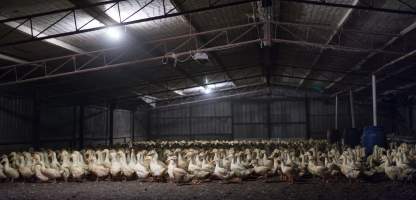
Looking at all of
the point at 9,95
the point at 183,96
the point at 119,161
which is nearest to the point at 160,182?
the point at 119,161

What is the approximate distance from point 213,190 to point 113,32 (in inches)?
297

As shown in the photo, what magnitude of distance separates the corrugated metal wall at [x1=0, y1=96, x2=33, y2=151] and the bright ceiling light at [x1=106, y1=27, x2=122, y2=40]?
328 inches

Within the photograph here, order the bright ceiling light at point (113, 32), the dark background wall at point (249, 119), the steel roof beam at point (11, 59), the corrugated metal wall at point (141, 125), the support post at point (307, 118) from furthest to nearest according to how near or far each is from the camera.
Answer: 1. the corrugated metal wall at point (141, 125)
2. the support post at point (307, 118)
3. the dark background wall at point (249, 119)
4. the steel roof beam at point (11, 59)
5. the bright ceiling light at point (113, 32)

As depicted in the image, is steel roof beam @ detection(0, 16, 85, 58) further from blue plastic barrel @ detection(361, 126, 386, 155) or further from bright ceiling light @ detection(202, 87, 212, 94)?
bright ceiling light @ detection(202, 87, 212, 94)

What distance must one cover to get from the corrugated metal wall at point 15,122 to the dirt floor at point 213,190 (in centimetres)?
801

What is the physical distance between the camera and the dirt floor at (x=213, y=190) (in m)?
10.2

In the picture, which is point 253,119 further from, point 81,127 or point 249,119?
point 81,127

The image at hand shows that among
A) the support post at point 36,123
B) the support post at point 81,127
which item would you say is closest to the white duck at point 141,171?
the support post at point 36,123

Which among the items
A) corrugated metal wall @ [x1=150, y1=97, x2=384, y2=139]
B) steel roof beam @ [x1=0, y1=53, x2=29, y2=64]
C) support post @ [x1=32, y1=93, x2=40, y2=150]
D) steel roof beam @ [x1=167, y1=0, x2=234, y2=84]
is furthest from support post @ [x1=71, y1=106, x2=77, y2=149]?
corrugated metal wall @ [x1=150, y1=97, x2=384, y2=139]

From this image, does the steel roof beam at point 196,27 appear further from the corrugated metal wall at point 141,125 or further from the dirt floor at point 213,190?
the corrugated metal wall at point 141,125

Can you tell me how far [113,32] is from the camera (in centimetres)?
1480

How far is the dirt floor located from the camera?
1021 centimetres

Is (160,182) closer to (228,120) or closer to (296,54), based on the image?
(296,54)

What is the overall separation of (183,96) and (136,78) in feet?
36.3
